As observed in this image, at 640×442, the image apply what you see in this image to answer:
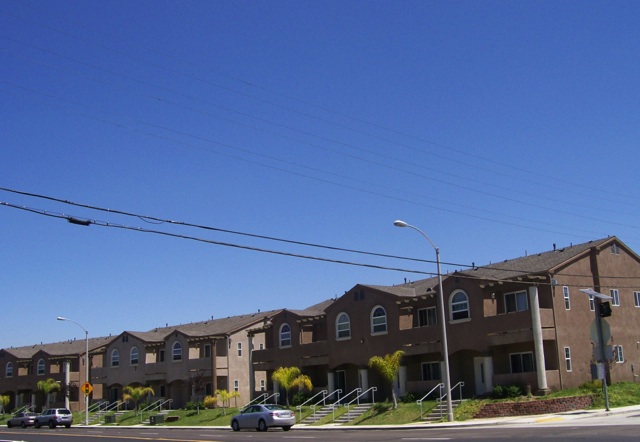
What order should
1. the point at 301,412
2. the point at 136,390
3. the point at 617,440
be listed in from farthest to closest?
the point at 136,390 < the point at 301,412 < the point at 617,440

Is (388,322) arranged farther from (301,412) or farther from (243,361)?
(243,361)

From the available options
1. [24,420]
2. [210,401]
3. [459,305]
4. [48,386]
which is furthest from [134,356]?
[459,305]

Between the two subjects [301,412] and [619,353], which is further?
[301,412]

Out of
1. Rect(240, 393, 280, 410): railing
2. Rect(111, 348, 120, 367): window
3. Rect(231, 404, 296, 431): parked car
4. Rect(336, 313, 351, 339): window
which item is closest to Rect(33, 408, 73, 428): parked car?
Rect(111, 348, 120, 367): window

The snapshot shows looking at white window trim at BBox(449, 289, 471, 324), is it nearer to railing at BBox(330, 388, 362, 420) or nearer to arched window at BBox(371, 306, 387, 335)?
arched window at BBox(371, 306, 387, 335)

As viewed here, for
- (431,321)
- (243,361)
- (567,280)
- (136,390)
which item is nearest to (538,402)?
(567,280)

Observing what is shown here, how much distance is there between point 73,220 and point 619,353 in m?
32.1

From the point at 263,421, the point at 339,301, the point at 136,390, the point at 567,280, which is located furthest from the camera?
the point at 136,390

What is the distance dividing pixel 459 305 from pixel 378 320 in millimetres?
6425

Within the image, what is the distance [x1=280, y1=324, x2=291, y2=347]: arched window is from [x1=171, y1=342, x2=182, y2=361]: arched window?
14164mm

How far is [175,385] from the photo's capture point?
65.1 metres

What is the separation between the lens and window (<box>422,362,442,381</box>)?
145 ft

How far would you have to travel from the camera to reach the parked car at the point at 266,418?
121 ft

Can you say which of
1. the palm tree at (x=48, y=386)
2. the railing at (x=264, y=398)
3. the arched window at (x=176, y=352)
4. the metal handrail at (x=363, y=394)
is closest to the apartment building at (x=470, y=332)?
the metal handrail at (x=363, y=394)
